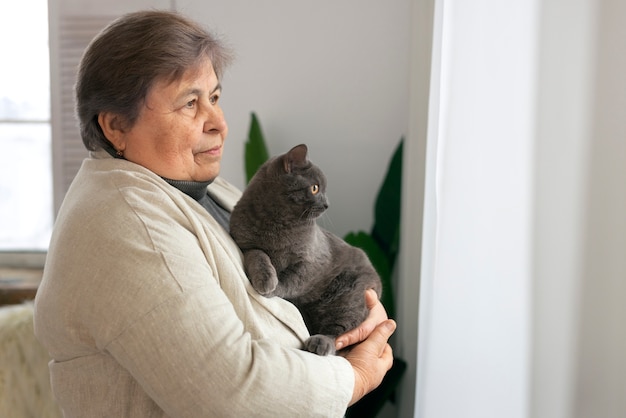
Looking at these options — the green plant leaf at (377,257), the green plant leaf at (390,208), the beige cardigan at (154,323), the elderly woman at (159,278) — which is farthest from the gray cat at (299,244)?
the green plant leaf at (390,208)

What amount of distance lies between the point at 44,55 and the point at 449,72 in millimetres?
1918

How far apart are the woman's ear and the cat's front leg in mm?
336

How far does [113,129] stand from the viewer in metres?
1.33

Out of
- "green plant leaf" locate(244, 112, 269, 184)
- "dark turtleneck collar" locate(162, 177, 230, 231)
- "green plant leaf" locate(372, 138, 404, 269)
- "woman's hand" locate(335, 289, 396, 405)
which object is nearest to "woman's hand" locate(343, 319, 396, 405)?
"woman's hand" locate(335, 289, 396, 405)

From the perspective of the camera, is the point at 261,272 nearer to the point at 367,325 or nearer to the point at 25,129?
the point at 367,325

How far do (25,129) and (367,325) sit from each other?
6.66 feet

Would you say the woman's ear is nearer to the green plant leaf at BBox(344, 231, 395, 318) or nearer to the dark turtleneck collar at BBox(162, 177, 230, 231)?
the dark turtleneck collar at BBox(162, 177, 230, 231)

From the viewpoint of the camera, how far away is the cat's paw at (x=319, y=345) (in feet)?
4.34

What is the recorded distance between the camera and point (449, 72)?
1751mm

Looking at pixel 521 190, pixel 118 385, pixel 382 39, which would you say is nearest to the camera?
pixel 118 385

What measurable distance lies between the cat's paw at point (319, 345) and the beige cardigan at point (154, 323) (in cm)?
7

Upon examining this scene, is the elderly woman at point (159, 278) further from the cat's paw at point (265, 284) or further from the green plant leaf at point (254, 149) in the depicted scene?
the green plant leaf at point (254, 149)

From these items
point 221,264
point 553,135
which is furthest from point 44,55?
point 553,135

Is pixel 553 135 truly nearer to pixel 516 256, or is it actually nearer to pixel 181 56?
Result: pixel 516 256
